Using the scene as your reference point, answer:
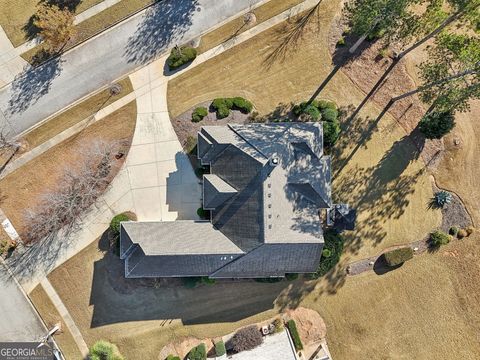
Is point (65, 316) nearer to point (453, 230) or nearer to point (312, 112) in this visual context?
point (312, 112)

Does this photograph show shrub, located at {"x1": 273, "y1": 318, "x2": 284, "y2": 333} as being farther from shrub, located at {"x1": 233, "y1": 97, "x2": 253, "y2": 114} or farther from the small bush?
shrub, located at {"x1": 233, "y1": 97, "x2": 253, "y2": 114}

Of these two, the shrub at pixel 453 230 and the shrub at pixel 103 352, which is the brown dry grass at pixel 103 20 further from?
the shrub at pixel 453 230

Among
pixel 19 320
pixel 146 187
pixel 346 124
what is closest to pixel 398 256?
pixel 346 124

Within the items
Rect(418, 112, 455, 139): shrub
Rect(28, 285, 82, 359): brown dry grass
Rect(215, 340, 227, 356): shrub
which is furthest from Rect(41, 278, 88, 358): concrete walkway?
Rect(418, 112, 455, 139): shrub

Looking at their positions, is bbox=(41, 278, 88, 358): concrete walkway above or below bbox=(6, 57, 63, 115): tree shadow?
below

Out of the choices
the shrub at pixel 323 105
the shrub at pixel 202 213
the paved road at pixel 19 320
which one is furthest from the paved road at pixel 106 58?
the paved road at pixel 19 320

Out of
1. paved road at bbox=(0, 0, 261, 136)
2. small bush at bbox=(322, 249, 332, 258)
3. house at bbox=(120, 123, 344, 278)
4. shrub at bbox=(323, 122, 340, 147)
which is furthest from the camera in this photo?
paved road at bbox=(0, 0, 261, 136)
